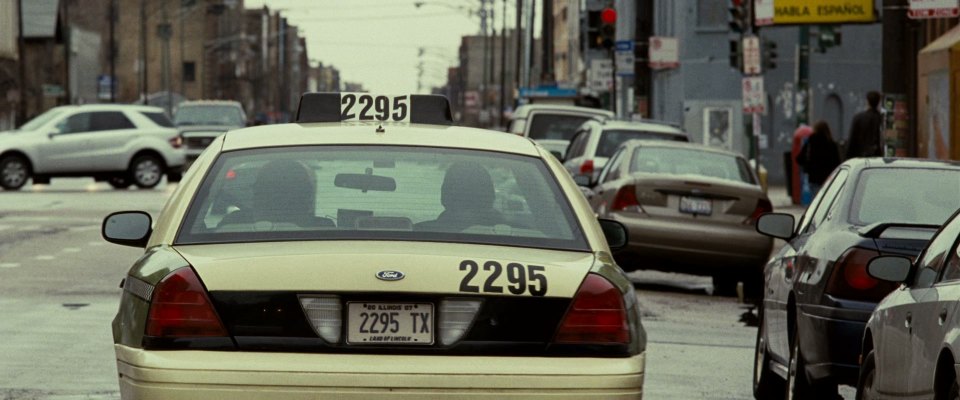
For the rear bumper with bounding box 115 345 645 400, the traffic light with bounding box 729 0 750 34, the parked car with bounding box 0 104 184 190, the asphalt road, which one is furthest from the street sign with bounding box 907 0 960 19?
the parked car with bounding box 0 104 184 190

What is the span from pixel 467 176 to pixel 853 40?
44735 mm

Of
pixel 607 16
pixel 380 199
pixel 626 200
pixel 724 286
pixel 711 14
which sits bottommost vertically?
pixel 724 286

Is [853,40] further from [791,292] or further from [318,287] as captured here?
[318,287]

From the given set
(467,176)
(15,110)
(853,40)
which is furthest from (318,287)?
(15,110)

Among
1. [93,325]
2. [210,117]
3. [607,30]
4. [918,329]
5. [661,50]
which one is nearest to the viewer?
[918,329]

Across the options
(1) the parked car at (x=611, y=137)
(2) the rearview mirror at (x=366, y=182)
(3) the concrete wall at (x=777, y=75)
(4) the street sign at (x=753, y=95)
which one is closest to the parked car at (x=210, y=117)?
(3) the concrete wall at (x=777, y=75)

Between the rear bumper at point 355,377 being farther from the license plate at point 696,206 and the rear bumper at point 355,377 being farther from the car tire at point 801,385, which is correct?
the license plate at point 696,206

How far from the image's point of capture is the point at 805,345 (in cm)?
896

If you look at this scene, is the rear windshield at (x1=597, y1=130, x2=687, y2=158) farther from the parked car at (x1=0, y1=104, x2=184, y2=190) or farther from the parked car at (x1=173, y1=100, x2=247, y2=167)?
the parked car at (x1=173, y1=100, x2=247, y2=167)

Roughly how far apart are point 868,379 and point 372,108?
2.44m

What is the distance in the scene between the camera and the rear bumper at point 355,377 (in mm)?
6000

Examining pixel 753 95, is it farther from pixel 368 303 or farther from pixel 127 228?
pixel 368 303

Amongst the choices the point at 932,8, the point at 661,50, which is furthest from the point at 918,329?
the point at 661,50

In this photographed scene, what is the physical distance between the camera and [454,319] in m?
6.18
